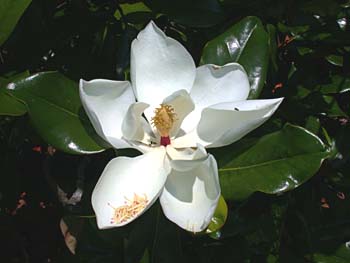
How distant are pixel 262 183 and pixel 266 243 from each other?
40 centimetres

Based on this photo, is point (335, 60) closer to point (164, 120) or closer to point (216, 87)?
point (216, 87)

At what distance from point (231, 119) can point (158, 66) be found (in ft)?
0.72

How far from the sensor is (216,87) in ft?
4.92

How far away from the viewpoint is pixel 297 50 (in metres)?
1.90

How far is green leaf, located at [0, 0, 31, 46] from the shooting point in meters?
1.59

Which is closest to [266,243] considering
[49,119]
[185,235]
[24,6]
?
[185,235]

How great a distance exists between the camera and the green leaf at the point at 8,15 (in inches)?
62.6

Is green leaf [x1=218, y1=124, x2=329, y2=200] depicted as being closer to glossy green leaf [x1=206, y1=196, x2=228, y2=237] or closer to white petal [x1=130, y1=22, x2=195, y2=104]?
glossy green leaf [x1=206, y1=196, x2=228, y2=237]

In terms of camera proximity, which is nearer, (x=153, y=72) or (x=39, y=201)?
(x=153, y=72)

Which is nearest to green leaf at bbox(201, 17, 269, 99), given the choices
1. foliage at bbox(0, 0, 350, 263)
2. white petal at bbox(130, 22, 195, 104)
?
foliage at bbox(0, 0, 350, 263)

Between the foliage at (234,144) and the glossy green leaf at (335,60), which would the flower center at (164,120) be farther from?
the glossy green leaf at (335,60)

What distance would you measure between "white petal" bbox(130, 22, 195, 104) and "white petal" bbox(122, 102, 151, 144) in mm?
57

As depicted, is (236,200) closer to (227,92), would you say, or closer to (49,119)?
(227,92)

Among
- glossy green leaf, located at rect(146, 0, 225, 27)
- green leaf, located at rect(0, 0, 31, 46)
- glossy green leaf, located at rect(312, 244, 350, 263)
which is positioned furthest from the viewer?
A: glossy green leaf, located at rect(312, 244, 350, 263)
